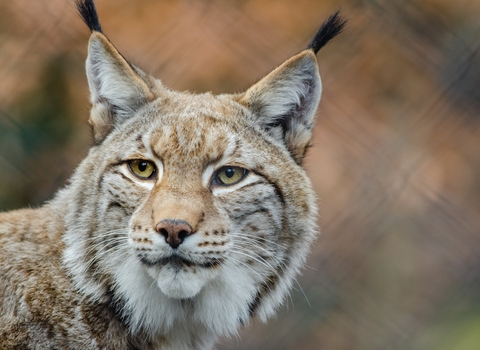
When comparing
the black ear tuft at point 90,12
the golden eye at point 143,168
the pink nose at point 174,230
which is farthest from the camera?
the black ear tuft at point 90,12

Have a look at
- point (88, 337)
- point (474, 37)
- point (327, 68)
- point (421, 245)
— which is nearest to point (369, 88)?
point (327, 68)

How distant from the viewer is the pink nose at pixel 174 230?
2.73m

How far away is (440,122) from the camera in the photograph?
541 centimetres

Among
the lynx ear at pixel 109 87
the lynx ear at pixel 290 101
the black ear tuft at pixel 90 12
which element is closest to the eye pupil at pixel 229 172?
the lynx ear at pixel 290 101

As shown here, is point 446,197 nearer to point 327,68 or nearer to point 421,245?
point 421,245

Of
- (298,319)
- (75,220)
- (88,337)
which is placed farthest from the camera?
(298,319)

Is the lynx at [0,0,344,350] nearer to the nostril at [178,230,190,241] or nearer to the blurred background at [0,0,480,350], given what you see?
the nostril at [178,230,190,241]

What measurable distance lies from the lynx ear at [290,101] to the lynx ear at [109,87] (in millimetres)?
566

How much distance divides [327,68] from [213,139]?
2.50 meters

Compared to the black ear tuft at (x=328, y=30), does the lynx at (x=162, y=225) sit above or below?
below

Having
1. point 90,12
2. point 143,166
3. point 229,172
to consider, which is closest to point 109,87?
point 90,12

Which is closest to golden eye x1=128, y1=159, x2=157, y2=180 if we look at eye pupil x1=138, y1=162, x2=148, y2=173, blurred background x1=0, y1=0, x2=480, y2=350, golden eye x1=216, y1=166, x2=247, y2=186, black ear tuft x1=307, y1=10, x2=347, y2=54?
eye pupil x1=138, y1=162, x2=148, y2=173

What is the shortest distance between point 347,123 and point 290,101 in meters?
1.98

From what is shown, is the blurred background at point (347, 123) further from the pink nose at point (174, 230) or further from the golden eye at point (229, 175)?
the pink nose at point (174, 230)
